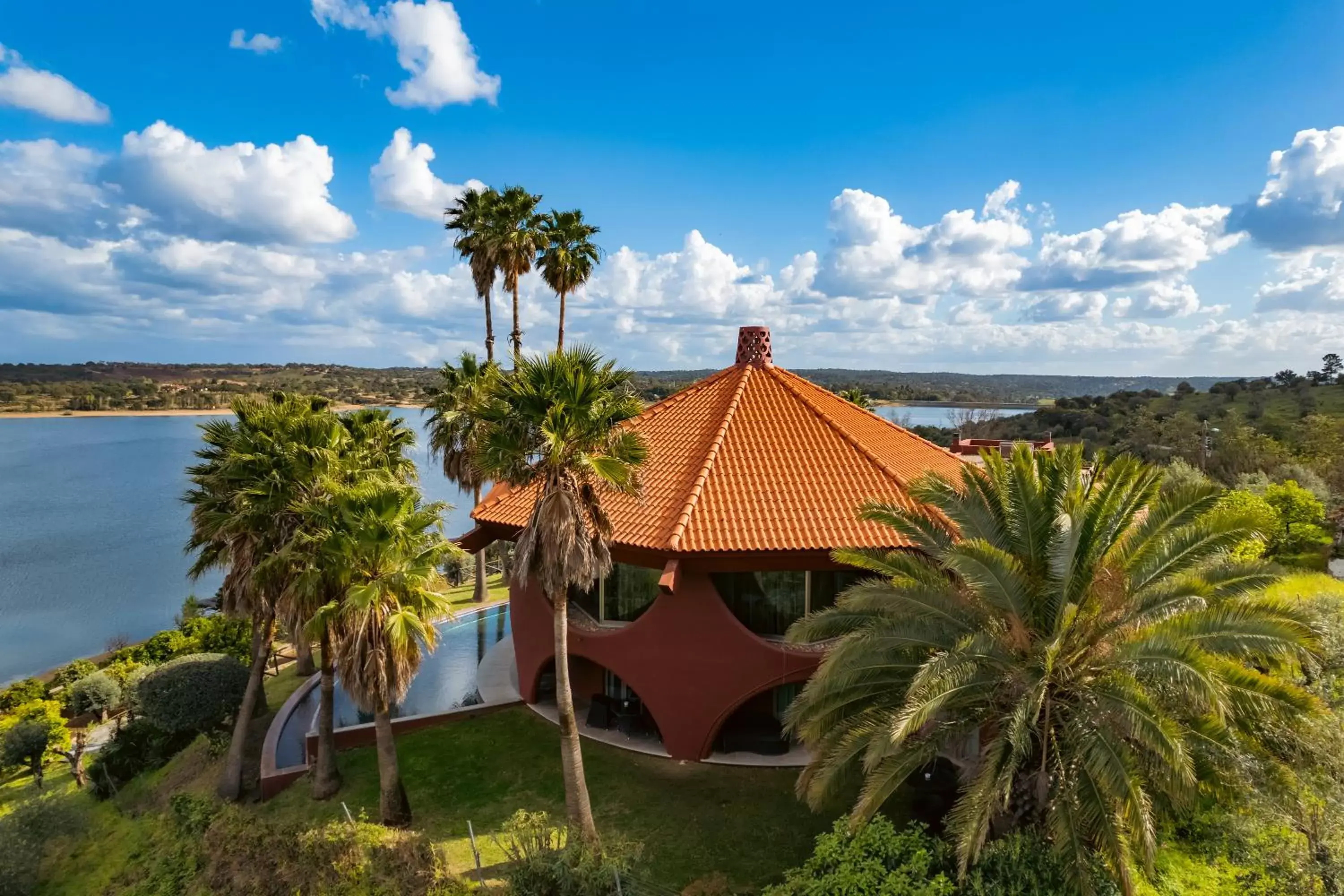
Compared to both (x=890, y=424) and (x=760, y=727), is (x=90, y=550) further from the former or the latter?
(x=890, y=424)

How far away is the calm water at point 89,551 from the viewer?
4469 cm

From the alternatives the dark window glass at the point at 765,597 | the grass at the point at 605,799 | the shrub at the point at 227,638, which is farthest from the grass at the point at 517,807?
the shrub at the point at 227,638

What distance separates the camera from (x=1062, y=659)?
898 centimetres

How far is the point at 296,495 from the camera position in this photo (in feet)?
48.1

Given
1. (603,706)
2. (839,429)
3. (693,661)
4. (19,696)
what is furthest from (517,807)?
(19,696)

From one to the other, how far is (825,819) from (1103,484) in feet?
24.9

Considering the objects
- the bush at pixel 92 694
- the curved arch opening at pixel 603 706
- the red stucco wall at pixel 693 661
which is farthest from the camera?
the bush at pixel 92 694

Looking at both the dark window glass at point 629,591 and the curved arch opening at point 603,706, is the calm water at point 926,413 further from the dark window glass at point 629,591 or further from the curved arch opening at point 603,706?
the dark window glass at point 629,591

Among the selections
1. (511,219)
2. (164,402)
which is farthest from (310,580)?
(164,402)

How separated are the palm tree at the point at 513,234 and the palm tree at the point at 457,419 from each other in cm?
382

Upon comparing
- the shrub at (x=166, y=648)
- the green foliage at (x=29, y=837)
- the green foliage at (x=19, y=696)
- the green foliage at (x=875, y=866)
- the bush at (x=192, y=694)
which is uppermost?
the green foliage at (x=875, y=866)

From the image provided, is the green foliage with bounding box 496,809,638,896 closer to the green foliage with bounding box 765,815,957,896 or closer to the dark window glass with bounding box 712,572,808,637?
the green foliage with bounding box 765,815,957,896

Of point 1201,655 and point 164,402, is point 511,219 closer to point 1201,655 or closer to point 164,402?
point 1201,655

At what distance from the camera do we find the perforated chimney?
798 inches
